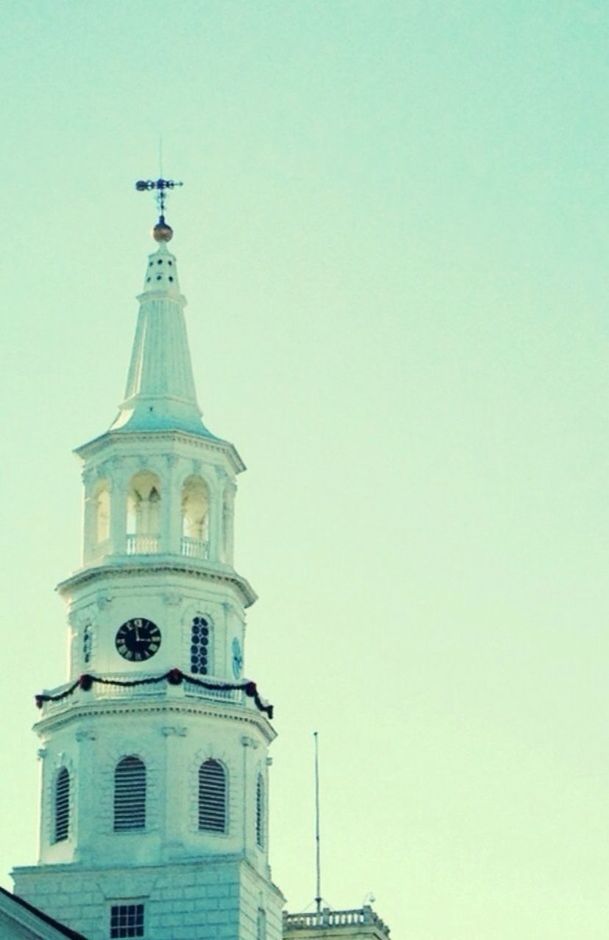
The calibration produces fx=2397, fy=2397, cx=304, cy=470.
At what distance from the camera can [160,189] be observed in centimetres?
9069

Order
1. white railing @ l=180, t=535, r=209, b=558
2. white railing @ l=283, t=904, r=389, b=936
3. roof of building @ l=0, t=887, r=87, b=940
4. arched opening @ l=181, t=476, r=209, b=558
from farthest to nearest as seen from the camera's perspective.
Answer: white railing @ l=283, t=904, r=389, b=936 → arched opening @ l=181, t=476, r=209, b=558 → white railing @ l=180, t=535, r=209, b=558 → roof of building @ l=0, t=887, r=87, b=940

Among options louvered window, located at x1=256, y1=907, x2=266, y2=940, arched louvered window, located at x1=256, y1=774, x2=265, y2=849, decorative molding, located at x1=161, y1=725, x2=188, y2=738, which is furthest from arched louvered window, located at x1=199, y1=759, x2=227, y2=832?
louvered window, located at x1=256, y1=907, x2=266, y2=940

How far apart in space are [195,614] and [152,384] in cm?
922

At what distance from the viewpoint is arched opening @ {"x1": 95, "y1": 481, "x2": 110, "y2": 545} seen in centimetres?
8638

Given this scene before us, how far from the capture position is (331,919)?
333 feet

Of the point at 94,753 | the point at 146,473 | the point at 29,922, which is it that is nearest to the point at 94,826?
the point at 94,753

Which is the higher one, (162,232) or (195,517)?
(162,232)

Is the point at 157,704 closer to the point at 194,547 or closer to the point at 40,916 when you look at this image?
the point at 194,547

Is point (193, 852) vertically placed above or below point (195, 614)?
below

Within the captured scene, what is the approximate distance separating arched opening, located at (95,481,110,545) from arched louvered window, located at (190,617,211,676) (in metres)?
4.95

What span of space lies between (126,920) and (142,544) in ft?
44.3

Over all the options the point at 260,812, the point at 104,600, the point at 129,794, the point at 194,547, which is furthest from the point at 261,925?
the point at 194,547

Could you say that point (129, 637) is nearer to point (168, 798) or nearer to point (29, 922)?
point (168, 798)

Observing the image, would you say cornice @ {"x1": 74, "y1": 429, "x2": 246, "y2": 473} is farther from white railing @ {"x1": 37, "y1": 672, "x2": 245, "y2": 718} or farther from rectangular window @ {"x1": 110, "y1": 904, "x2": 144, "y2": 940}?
rectangular window @ {"x1": 110, "y1": 904, "x2": 144, "y2": 940}
